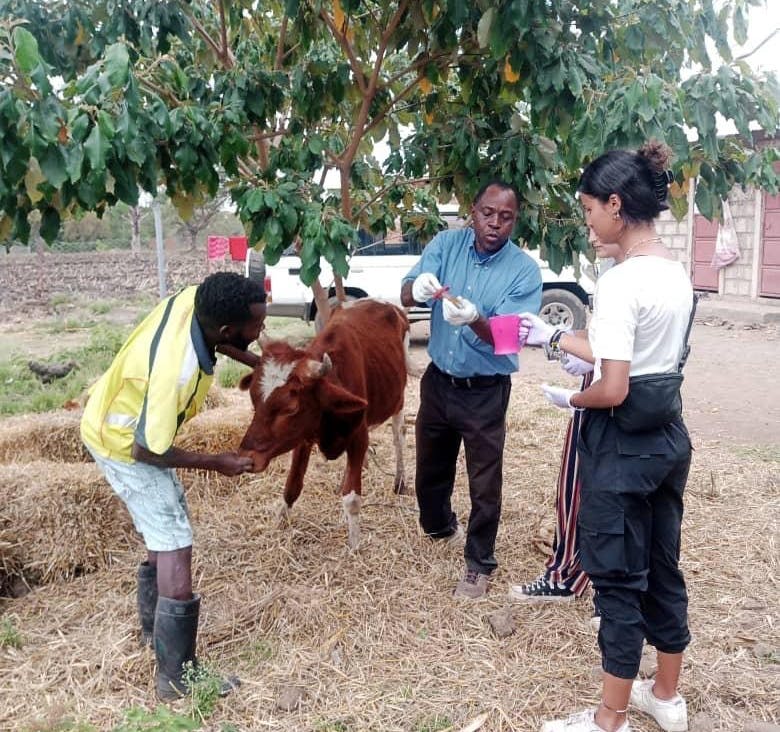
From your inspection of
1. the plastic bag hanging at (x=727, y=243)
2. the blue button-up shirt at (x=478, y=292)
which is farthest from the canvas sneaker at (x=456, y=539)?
the plastic bag hanging at (x=727, y=243)

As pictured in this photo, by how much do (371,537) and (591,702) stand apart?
1838mm

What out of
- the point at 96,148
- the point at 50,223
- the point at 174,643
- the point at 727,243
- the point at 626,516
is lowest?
the point at 174,643

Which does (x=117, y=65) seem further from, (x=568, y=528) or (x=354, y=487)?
(x=568, y=528)

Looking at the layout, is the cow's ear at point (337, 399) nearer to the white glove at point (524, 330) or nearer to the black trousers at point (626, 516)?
the white glove at point (524, 330)

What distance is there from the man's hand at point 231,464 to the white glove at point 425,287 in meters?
1.10

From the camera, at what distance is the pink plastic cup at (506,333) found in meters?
3.24

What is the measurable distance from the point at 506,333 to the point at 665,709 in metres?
1.58

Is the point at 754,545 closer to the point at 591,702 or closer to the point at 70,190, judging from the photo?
the point at 591,702

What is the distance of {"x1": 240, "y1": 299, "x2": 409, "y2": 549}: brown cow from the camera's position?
3.62 m

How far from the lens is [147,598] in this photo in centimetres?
341

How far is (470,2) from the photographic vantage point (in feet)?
12.4

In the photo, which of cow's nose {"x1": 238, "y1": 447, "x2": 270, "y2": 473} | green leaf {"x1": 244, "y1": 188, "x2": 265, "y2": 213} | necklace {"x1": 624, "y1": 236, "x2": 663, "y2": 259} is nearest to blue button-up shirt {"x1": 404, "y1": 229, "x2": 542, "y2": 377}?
green leaf {"x1": 244, "y1": 188, "x2": 265, "y2": 213}

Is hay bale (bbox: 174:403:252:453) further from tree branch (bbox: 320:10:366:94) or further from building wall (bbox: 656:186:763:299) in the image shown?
building wall (bbox: 656:186:763:299)

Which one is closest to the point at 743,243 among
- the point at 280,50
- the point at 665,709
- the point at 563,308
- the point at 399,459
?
the point at 563,308
